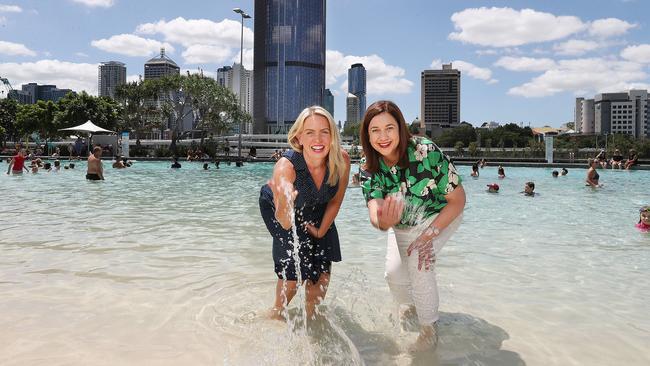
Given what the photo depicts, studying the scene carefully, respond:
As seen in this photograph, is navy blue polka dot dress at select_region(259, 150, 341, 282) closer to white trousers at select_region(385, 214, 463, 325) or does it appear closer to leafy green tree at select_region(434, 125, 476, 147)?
white trousers at select_region(385, 214, 463, 325)

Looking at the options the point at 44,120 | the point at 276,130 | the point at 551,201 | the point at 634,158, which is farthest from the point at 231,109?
the point at 276,130

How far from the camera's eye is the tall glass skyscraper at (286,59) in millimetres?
127938

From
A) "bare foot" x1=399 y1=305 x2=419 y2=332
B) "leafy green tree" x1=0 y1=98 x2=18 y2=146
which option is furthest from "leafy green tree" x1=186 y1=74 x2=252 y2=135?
"bare foot" x1=399 y1=305 x2=419 y2=332

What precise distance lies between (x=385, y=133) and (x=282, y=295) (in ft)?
4.83

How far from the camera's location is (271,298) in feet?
14.3

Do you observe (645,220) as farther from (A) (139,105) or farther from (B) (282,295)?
(A) (139,105)

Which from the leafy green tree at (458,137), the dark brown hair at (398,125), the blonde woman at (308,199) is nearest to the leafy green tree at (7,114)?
the blonde woman at (308,199)

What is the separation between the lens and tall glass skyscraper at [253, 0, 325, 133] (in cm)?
12794

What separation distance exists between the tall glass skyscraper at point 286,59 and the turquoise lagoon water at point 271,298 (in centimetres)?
12141

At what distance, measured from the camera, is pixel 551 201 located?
1410 cm

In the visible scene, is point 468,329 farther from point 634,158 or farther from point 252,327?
point 634,158

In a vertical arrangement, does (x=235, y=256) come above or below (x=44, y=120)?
below

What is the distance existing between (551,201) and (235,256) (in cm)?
1105

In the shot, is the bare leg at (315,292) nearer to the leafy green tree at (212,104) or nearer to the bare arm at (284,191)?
the bare arm at (284,191)
